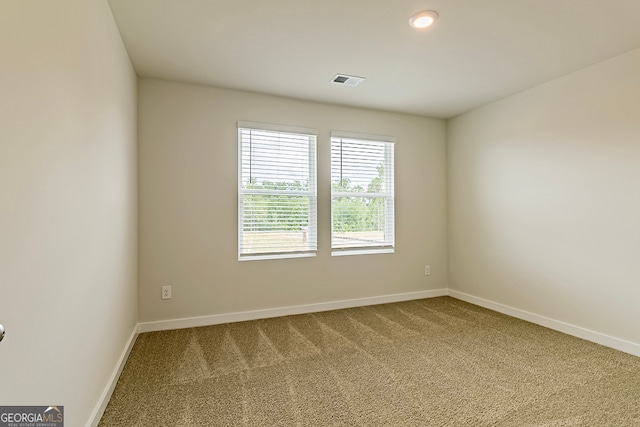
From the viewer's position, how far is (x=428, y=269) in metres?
4.50

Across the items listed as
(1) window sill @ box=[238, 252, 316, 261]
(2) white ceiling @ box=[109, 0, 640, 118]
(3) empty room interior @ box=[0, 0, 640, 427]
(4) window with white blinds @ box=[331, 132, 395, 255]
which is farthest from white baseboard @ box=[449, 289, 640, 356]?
(2) white ceiling @ box=[109, 0, 640, 118]

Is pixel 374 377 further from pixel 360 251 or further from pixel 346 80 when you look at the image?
pixel 346 80

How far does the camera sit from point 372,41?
8.25ft

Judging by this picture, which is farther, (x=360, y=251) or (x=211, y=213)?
(x=360, y=251)

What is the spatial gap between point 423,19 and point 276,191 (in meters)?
2.19

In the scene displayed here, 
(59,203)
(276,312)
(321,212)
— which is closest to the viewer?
(59,203)

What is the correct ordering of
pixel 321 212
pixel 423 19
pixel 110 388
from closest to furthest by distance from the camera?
1. pixel 110 388
2. pixel 423 19
3. pixel 321 212

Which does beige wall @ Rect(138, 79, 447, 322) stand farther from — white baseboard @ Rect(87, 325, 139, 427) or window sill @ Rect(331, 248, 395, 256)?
white baseboard @ Rect(87, 325, 139, 427)

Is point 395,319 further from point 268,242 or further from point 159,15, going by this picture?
point 159,15

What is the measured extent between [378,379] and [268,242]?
6.26 ft

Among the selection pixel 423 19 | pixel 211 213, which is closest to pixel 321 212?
pixel 211 213

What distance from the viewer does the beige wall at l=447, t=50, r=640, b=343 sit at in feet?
8.91

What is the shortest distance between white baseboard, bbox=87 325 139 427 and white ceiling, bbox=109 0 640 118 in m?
2.45

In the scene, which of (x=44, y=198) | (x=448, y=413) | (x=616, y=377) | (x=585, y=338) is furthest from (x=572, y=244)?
(x=44, y=198)
